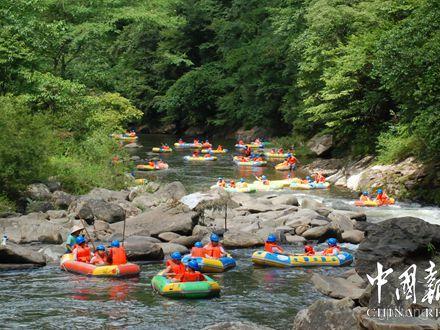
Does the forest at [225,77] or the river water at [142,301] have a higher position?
the forest at [225,77]

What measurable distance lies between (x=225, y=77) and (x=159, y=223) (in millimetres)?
32956

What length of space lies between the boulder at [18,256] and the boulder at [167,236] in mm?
3407

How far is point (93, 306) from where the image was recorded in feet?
41.8

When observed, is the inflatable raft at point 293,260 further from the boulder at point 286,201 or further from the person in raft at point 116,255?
the boulder at point 286,201

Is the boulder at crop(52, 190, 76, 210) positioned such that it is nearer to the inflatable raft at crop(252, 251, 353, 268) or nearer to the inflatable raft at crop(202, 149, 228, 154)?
the inflatable raft at crop(252, 251, 353, 268)

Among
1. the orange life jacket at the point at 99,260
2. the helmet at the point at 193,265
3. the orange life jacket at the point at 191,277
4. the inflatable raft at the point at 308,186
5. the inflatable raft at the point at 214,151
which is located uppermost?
the inflatable raft at the point at 214,151

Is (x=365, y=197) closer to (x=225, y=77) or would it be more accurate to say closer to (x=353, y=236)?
(x=353, y=236)

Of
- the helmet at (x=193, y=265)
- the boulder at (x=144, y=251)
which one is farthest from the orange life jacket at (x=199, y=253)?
the helmet at (x=193, y=265)

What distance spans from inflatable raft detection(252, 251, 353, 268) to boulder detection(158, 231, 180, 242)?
2.86 meters

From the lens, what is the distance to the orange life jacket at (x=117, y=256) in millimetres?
15211

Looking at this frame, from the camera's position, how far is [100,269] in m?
15.1

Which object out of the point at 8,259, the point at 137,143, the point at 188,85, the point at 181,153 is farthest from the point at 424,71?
the point at 188,85

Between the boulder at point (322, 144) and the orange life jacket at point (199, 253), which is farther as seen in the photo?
the boulder at point (322, 144)

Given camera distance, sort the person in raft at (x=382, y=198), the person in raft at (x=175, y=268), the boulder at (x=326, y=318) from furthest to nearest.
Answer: the person in raft at (x=382, y=198) < the person in raft at (x=175, y=268) < the boulder at (x=326, y=318)
